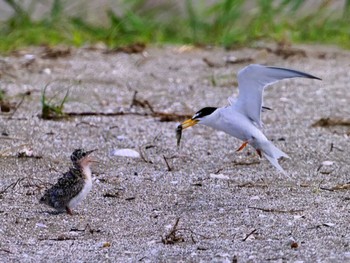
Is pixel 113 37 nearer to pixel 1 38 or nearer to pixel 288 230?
pixel 1 38

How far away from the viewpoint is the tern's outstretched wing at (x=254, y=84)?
4773mm

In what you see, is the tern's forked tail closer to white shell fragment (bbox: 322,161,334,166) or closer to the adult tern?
the adult tern

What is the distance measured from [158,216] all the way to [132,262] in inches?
25.5

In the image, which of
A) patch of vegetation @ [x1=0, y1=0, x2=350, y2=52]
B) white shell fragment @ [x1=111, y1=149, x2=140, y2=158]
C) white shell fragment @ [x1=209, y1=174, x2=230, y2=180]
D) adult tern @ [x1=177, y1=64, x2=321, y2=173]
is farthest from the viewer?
patch of vegetation @ [x1=0, y1=0, x2=350, y2=52]

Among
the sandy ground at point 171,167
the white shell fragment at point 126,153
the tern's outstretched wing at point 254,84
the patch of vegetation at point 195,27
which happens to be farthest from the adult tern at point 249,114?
the patch of vegetation at point 195,27

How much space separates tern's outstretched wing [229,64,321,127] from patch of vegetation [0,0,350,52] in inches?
142

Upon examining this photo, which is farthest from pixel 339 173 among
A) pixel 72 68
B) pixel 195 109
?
pixel 72 68

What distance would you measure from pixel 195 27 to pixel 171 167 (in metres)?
4.05

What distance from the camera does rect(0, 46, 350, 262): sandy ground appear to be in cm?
409

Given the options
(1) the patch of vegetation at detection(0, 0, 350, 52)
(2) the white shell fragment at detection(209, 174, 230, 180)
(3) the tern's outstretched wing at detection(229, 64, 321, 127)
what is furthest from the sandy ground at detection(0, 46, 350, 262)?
(1) the patch of vegetation at detection(0, 0, 350, 52)

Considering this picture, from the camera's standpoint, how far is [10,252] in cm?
398

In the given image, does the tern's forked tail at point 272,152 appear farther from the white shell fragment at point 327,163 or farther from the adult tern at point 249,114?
the white shell fragment at point 327,163

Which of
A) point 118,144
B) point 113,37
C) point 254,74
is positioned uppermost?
point 254,74

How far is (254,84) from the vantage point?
16.2ft
